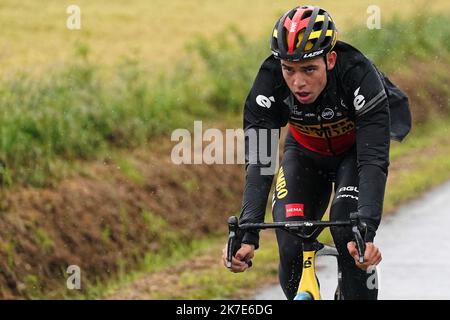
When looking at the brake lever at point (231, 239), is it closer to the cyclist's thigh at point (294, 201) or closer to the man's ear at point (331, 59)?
the cyclist's thigh at point (294, 201)

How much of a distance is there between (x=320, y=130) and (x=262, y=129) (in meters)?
0.42

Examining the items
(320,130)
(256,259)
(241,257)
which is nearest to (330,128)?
(320,130)

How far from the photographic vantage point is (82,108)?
11367 mm

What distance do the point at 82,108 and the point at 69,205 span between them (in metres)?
1.62

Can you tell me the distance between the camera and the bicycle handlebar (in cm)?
539

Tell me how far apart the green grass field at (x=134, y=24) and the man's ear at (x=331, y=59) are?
21.3 feet

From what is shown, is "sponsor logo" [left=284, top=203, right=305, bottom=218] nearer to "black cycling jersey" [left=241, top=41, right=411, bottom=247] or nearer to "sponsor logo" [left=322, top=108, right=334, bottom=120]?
"black cycling jersey" [left=241, top=41, right=411, bottom=247]

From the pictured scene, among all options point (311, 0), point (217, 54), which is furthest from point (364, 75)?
point (311, 0)

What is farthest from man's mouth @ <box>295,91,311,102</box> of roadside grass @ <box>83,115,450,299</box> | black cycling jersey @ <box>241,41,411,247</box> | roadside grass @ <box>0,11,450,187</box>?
roadside grass @ <box>0,11,450,187</box>

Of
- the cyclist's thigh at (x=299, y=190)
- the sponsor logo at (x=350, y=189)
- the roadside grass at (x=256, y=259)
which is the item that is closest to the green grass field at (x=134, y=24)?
the roadside grass at (x=256, y=259)

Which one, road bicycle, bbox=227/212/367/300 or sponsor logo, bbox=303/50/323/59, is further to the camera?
sponsor logo, bbox=303/50/323/59

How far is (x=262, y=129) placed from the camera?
20.3ft

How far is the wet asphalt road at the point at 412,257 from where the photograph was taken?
930 centimetres

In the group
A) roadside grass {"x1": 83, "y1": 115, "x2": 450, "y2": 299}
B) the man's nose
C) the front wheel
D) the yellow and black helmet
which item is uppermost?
the yellow and black helmet
